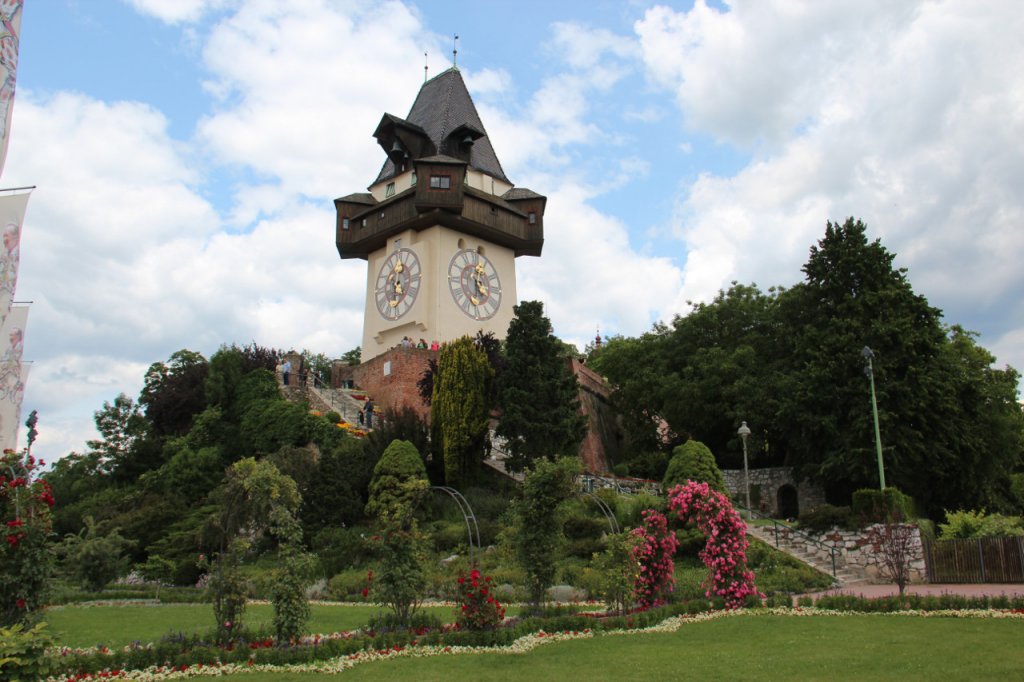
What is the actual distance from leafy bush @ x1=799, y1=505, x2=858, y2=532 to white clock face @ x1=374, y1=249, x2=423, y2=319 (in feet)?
74.1

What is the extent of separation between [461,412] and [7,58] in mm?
14920

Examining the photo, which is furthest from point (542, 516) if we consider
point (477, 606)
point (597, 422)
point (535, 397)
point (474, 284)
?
point (474, 284)

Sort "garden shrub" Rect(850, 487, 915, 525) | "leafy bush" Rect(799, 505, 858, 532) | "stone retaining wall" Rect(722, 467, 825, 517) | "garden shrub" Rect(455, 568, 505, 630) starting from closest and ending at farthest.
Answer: "garden shrub" Rect(455, 568, 505, 630)
"garden shrub" Rect(850, 487, 915, 525)
"leafy bush" Rect(799, 505, 858, 532)
"stone retaining wall" Rect(722, 467, 825, 517)

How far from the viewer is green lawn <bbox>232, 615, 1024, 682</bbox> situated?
30.0ft

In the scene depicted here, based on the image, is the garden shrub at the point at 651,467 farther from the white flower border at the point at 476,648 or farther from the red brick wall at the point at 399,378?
the white flower border at the point at 476,648

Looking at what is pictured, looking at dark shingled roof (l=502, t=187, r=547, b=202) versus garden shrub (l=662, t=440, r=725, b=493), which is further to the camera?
dark shingled roof (l=502, t=187, r=547, b=202)

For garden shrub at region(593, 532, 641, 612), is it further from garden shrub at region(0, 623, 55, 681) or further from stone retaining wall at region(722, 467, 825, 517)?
stone retaining wall at region(722, 467, 825, 517)

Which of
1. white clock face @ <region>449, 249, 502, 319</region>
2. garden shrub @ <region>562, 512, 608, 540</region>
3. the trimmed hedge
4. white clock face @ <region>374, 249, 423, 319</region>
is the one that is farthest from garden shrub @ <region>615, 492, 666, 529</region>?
white clock face @ <region>374, 249, 423, 319</region>

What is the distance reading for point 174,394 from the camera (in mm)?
34344

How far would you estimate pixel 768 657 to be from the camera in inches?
397

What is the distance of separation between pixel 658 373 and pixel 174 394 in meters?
18.8

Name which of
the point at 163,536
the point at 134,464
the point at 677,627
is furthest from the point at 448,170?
the point at 677,627

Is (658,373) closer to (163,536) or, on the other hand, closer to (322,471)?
(322,471)

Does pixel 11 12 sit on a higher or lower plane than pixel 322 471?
higher
